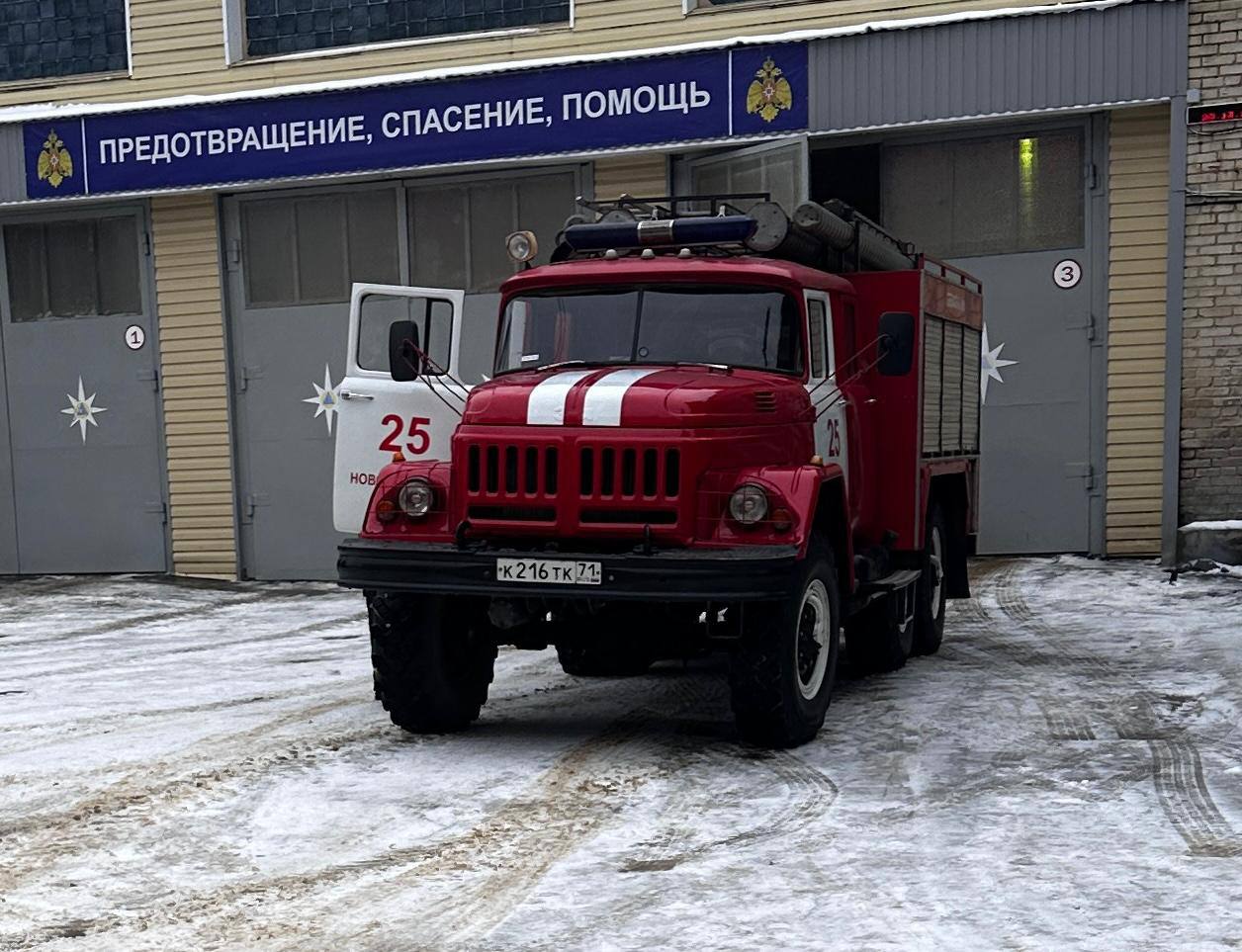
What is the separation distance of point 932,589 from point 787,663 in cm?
354

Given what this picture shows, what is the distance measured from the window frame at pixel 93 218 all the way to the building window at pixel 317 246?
44.9 inches

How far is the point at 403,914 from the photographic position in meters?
4.75

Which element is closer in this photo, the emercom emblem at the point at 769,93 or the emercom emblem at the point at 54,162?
the emercom emblem at the point at 769,93

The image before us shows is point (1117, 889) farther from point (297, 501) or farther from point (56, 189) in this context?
point (56, 189)

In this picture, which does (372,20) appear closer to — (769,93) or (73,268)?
(73,268)

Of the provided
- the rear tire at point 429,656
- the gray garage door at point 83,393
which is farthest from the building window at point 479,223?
the rear tire at point 429,656

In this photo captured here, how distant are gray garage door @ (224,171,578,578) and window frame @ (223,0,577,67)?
145cm

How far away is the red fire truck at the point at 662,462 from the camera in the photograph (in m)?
6.72

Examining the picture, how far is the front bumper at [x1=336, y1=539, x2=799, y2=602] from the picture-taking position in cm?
648

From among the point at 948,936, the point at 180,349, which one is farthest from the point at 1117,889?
the point at 180,349

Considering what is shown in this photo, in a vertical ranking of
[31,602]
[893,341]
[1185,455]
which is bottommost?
[31,602]

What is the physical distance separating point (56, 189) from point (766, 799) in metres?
12.7

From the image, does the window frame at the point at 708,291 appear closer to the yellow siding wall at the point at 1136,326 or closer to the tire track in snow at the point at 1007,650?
the tire track in snow at the point at 1007,650

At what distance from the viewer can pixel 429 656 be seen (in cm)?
716
